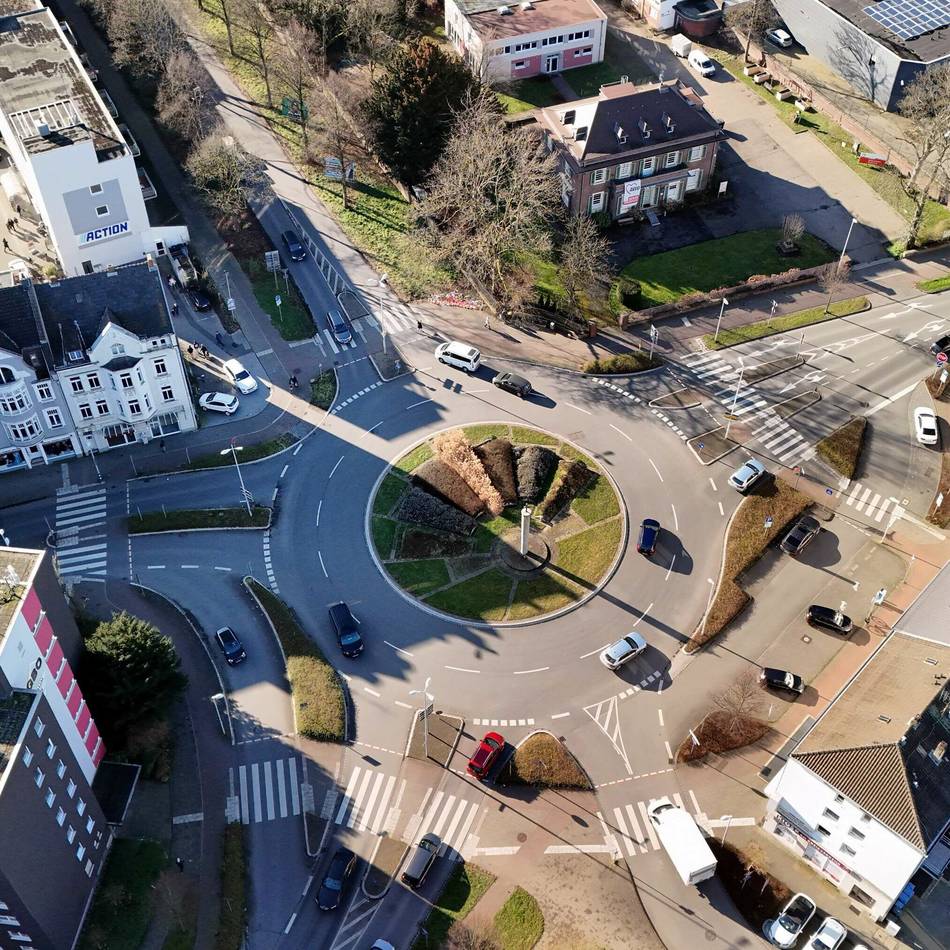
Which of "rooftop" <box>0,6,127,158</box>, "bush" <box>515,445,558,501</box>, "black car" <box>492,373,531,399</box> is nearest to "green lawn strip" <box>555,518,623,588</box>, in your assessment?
"bush" <box>515,445,558,501</box>

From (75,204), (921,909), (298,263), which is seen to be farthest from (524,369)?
(921,909)

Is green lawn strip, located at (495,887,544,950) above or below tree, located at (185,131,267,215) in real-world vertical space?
below

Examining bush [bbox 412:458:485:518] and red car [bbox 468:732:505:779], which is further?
bush [bbox 412:458:485:518]

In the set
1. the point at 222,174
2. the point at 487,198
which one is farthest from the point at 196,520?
the point at 222,174

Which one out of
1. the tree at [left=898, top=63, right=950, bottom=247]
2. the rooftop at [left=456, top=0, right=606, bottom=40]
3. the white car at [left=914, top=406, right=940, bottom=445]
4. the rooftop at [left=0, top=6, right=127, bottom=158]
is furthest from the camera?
the rooftop at [left=456, top=0, right=606, bottom=40]

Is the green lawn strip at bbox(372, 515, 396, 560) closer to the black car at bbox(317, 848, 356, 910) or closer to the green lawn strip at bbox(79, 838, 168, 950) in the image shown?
the black car at bbox(317, 848, 356, 910)

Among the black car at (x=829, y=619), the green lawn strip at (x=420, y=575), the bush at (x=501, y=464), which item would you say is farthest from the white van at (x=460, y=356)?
the black car at (x=829, y=619)

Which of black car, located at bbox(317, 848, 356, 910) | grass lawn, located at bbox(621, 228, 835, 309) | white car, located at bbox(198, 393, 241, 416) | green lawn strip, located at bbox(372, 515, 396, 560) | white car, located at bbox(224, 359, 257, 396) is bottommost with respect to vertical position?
black car, located at bbox(317, 848, 356, 910)
